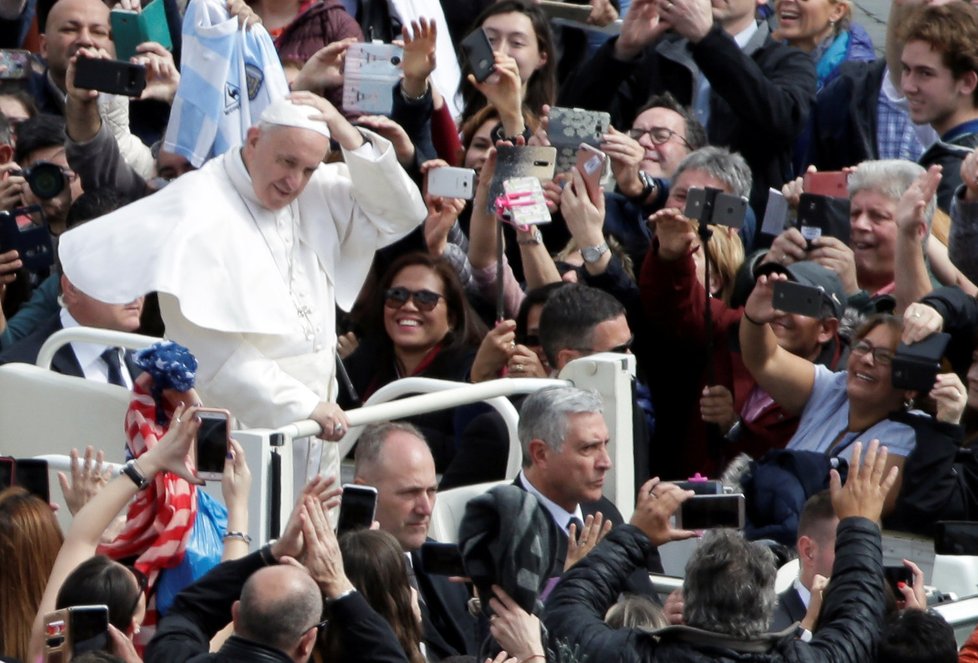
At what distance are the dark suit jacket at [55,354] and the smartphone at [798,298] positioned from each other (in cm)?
208

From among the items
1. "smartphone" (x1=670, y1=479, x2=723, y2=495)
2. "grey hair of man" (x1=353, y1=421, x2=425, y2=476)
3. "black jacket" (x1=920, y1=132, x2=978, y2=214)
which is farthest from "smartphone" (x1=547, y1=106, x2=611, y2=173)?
"smartphone" (x1=670, y1=479, x2=723, y2=495)

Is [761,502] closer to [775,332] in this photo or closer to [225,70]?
[775,332]

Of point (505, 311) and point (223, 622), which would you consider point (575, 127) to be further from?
point (223, 622)

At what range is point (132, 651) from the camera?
5145 millimetres

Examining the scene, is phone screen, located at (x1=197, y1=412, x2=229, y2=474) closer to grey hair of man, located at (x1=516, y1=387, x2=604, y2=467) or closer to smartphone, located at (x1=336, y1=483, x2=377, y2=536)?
smartphone, located at (x1=336, y1=483, x2=377, y2=536)

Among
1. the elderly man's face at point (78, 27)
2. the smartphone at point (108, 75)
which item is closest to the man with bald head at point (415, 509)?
the smartphone at point (108, 75)

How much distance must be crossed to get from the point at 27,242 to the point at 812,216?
294cm

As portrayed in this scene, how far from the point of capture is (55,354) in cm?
733

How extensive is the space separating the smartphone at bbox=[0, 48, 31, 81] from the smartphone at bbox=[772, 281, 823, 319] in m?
4.34

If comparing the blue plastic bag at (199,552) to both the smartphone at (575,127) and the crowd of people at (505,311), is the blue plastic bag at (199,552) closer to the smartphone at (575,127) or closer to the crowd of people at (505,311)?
the crowd of people at (505,311)

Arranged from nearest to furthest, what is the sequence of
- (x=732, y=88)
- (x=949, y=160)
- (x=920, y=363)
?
(x=920, y=363) → (x=949, y=160) → (x=732, y=88)

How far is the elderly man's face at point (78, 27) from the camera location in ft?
31.5

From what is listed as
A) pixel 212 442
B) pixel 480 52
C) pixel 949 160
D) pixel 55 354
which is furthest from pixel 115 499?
pixel 949 160

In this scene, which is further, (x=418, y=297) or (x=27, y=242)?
(x=27, y=242)
